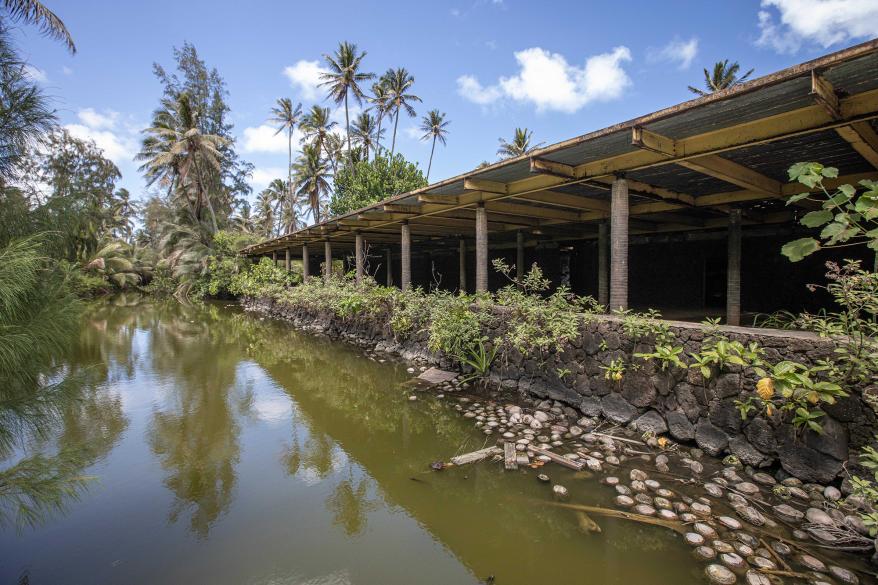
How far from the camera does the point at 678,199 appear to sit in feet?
23.6

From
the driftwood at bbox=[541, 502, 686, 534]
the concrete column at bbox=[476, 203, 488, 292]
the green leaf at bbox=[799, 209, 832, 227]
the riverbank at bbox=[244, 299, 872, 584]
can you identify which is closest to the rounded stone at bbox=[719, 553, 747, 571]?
the riverbank at bbox=[244, 299, 872, 584]

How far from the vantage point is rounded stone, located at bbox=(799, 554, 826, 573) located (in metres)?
2.61

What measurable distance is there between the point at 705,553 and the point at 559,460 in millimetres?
1472

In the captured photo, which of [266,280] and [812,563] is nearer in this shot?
[812,563]

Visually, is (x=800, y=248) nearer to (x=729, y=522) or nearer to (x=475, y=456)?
(x=729, y=522)

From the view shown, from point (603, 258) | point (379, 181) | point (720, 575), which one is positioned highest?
point (379, 181)

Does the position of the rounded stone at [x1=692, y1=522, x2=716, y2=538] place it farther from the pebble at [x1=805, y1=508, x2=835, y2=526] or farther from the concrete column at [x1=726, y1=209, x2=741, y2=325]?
the concrete column at [x1=726, y1=209, x2=741, y2=325]

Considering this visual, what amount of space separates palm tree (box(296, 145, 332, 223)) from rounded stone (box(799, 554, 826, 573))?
2921 centimetres

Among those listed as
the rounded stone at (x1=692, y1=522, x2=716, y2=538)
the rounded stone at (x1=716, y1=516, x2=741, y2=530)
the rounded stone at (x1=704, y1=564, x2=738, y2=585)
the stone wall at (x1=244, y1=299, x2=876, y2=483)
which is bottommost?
the rounded stone at (x1=704, y1=564, x2=738, y2=585)

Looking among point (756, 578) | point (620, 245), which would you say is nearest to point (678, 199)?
point (620, 245)

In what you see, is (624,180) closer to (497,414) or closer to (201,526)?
(497,414)

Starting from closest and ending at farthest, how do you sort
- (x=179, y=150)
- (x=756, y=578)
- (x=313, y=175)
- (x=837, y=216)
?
(x=756, y=578) < (x=837, y=216) < (x=179, y=150) < (x=313, y=175)

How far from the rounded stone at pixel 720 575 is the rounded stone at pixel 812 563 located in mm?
543

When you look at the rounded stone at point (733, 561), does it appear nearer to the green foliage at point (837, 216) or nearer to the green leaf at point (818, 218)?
the green foliage at point (837, 216)
